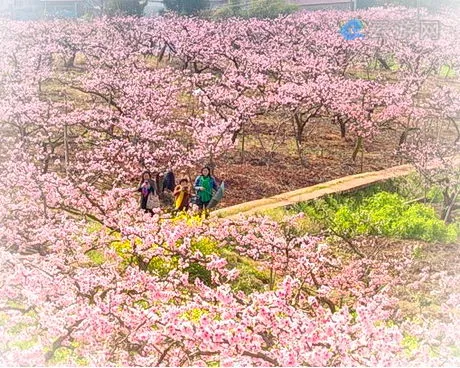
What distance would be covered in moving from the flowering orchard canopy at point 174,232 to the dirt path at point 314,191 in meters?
0.79

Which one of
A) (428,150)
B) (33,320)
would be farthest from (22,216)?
(428,150)

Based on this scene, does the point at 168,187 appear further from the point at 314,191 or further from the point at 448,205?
the point at 448,205

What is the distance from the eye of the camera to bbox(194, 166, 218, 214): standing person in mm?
9703

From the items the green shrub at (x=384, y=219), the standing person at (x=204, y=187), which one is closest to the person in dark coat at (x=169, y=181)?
the standing person at (x=204, y=187)

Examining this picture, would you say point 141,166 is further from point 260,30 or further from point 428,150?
point 260,30

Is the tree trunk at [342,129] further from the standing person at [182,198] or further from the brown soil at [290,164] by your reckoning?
the standing person at [182,198]

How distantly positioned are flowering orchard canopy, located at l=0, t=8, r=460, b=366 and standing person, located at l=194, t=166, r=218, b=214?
974 millimetres

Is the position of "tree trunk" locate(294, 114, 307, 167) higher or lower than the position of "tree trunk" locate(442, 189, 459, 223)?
higher

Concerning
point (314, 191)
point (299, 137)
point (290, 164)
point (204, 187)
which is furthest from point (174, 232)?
point (299, 137)

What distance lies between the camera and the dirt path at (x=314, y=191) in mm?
10148

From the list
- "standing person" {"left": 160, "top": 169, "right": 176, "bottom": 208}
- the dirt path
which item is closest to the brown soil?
the dirt path

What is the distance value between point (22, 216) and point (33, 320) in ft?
9.00

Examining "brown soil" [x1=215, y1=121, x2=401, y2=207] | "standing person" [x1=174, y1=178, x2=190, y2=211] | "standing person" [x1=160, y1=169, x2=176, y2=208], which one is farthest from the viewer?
"brown soil" [x1=215, y1=121, x2=401, y2=207]

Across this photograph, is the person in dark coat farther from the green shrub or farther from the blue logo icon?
the blue logo icon
